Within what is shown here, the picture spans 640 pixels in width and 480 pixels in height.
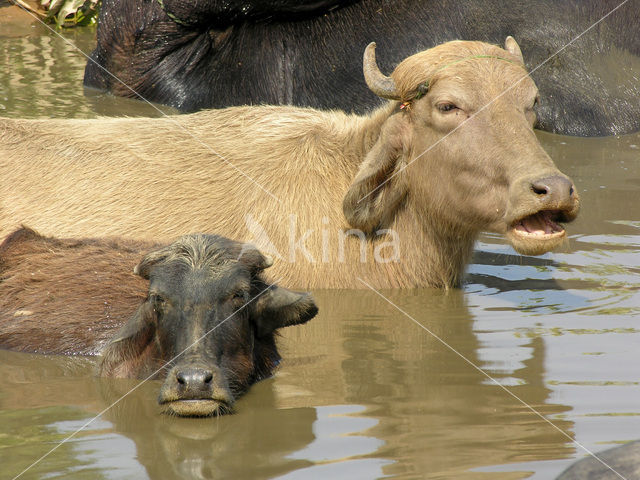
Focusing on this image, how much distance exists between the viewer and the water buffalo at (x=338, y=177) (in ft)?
21.3

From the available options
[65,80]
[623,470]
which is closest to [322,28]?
[65,80]

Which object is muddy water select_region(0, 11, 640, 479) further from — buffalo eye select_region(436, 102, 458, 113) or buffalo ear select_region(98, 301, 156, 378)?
buffalo eye select_region(436, 102, 458, 113)

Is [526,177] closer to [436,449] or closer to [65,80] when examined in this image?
[436,449]

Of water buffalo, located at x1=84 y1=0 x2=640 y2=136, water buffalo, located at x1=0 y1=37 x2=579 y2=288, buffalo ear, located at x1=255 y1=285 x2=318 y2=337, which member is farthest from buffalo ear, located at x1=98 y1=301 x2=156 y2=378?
water buffalo, located at x1=84 y1=0 x2=640 y2=136

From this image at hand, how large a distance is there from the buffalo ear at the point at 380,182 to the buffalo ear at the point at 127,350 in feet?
6.64

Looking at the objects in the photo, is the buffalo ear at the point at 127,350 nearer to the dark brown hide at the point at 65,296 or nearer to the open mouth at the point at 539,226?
the dark brown hide at the point at 65,296

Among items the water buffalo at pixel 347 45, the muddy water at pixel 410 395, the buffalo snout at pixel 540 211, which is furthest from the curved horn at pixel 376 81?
the water buffalo at pixel 347 45

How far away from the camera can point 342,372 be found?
18.7ft

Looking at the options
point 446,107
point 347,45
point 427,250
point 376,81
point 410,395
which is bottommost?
point 410,395

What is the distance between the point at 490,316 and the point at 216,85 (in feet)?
16.5

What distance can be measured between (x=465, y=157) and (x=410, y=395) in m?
1.85

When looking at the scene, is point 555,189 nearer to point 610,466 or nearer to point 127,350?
point 610,466

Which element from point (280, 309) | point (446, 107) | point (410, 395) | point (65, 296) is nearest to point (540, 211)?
point (446, 107)

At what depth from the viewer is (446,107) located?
6.64 metres
